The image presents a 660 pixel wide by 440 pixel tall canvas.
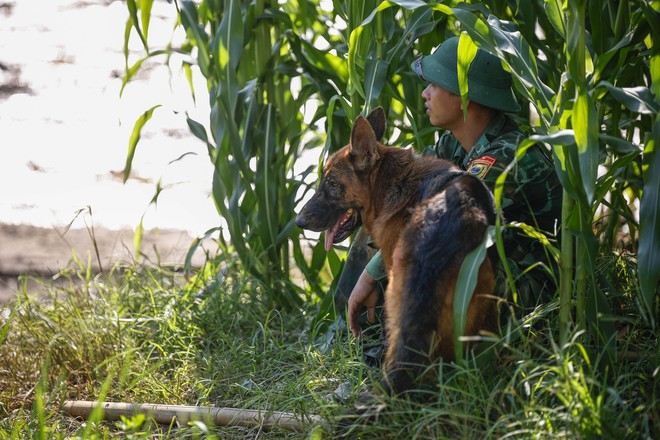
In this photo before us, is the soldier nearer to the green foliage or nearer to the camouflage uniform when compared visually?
the camouflage uniform

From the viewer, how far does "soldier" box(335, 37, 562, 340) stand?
3133mm

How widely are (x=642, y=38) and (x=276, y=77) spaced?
2.10 meters

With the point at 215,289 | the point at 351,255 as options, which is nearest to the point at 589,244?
the point at 351,255

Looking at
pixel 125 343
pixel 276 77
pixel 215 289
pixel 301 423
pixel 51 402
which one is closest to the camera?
pixel 301 423

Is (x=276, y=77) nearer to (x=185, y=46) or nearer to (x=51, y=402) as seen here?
(x=185, y=46)

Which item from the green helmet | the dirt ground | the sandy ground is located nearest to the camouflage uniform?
the green helmet

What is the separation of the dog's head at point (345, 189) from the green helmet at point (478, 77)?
28 centimetres

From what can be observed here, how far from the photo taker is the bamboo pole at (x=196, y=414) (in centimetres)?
290

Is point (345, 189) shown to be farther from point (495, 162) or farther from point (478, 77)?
point (478, 77)

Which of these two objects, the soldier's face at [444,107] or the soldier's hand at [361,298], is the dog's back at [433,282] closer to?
the soldier's hand at [361,298]

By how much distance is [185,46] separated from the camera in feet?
15.4

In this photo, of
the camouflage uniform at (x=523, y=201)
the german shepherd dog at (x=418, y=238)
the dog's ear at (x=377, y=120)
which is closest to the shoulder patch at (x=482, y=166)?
the camouflage uniform at (x=523, y=201)

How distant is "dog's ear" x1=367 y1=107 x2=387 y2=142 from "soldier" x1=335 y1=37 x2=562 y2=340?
0.69 ft

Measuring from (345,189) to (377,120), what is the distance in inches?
13.1
